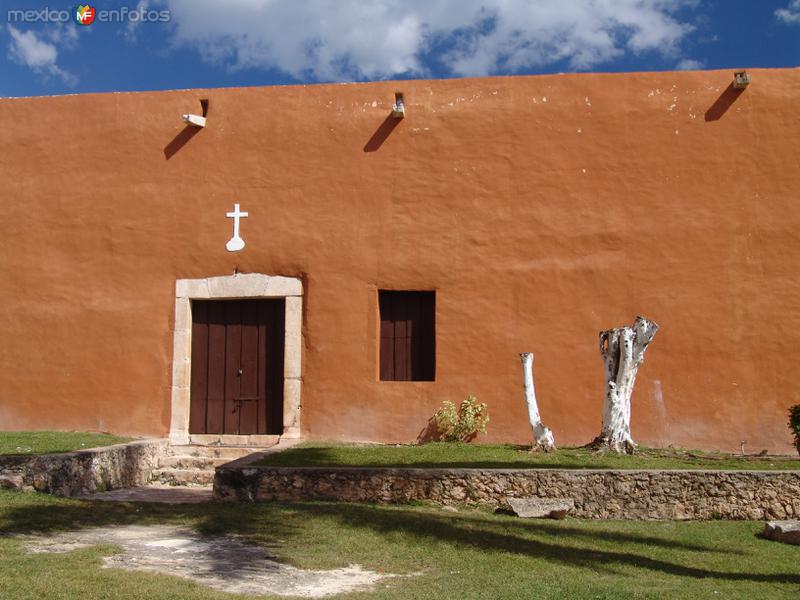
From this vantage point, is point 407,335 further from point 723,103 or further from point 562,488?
point 723,103

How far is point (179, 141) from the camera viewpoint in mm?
10891

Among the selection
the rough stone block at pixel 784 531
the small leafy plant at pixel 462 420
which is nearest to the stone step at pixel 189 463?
the small leafy plant at pixel 462 420

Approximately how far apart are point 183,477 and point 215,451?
0.62 metres

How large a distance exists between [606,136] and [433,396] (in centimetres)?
372

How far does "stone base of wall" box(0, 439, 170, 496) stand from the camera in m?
7.31

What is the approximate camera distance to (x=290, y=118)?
10758mm

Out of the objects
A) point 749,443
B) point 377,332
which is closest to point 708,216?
point 749,443

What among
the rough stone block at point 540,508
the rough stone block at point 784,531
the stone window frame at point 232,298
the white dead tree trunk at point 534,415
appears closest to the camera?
the rough stone block at point 784,531

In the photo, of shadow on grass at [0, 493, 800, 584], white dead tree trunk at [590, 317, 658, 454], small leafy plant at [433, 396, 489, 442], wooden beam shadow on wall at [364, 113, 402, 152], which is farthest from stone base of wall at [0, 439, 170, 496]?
white dead tree trunk at [590, 317, 658, 454]

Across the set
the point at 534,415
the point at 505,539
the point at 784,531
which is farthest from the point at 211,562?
the point at 534,415

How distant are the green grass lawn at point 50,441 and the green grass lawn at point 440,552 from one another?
1534 mm

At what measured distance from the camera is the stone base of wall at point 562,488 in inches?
287

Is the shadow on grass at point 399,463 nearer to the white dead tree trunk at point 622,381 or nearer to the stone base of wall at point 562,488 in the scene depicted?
the stone base of wall at point 562,488

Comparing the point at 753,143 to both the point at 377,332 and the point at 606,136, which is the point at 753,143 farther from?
the point at 377,332
